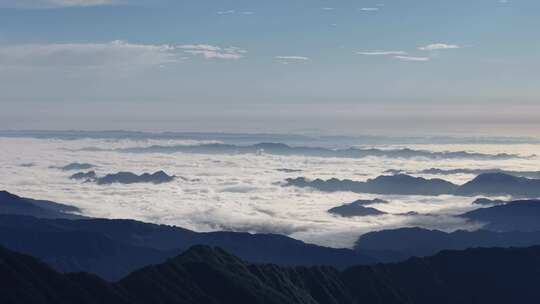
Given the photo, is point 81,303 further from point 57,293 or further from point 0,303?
point 0,303

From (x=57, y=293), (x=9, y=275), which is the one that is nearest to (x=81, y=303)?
(x=57, y=293)

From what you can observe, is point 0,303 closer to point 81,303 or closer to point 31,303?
point 31,303

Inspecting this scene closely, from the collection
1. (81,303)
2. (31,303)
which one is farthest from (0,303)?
(81,303)

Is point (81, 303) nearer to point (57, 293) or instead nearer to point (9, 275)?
point (57, 293)
